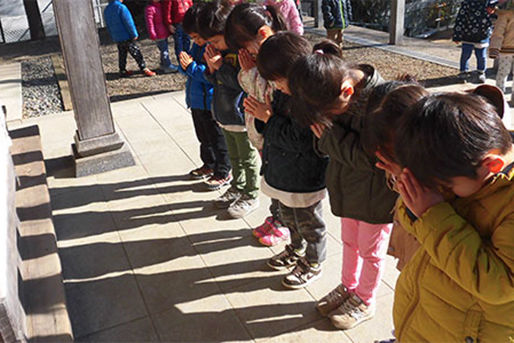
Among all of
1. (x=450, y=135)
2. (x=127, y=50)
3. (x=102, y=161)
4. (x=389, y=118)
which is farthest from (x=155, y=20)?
(x=450, y=135)

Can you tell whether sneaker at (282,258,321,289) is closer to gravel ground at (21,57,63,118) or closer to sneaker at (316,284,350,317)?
sneaker at (316,284,350,317)

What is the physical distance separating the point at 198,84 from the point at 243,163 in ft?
2.44

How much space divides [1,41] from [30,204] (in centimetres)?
1122

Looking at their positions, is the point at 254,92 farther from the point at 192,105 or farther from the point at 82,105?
the point at 82,105

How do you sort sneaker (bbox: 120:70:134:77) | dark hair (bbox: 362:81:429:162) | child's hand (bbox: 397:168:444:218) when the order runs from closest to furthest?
child's hand (bbox: 397:168:444:218) < dark hair (bbox: 362:81:429:162) < sneaker (bbox: 120:70:134:77)

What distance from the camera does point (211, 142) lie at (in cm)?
384

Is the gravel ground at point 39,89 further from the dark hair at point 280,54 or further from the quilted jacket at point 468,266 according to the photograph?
the quilted jacket at point 468,266

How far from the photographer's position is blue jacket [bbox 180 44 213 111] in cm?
352

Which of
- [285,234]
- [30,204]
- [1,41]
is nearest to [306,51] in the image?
[285,234]

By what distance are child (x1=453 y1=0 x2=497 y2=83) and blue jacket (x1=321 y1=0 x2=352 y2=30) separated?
6.64ft

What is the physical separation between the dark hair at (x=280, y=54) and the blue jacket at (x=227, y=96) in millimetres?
823

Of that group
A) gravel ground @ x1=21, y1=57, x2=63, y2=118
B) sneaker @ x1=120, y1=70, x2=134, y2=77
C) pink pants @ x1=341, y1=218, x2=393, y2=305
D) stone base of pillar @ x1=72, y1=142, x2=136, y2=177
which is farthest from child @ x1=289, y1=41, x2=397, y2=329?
sneaker @ x1=120, y1=70, x2=134, y2=77

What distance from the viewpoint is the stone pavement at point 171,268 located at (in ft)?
8.19

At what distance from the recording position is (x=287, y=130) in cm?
236
